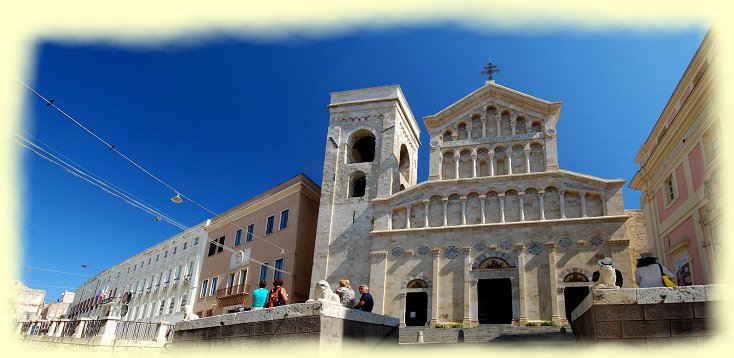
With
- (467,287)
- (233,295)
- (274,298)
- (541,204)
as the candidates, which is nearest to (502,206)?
(541,204)

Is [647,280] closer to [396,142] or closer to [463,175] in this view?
[463,175]

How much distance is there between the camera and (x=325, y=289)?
11875 mm

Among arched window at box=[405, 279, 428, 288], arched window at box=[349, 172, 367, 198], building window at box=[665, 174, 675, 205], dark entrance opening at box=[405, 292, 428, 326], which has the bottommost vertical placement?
dark entrance opening at box=[405, 292, 428, 326]

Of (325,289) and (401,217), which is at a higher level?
(401,217)

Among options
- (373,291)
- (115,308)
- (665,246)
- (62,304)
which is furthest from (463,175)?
(62,304)

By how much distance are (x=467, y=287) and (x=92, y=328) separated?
18.2 meters

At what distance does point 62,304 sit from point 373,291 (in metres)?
87.8

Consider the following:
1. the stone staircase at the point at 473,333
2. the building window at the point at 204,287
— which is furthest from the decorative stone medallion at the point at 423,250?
the building window at the point at 204,287

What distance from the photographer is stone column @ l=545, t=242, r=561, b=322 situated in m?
24.0

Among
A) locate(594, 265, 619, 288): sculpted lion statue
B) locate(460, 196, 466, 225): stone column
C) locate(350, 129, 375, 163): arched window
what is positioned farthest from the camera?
locate(350, 129, 375, 163): arched window

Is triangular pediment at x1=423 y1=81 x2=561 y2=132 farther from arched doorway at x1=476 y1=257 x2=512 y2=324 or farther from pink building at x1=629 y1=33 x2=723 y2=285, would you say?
arched doorway at x1=476 y1=257 x2=512 y2=324

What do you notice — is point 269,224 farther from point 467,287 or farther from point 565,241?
point 565,241

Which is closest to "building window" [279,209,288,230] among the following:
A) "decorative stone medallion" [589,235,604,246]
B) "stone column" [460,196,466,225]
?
"stone column" [460,196,466,225]

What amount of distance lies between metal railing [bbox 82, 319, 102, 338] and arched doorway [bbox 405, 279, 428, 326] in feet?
49.3
